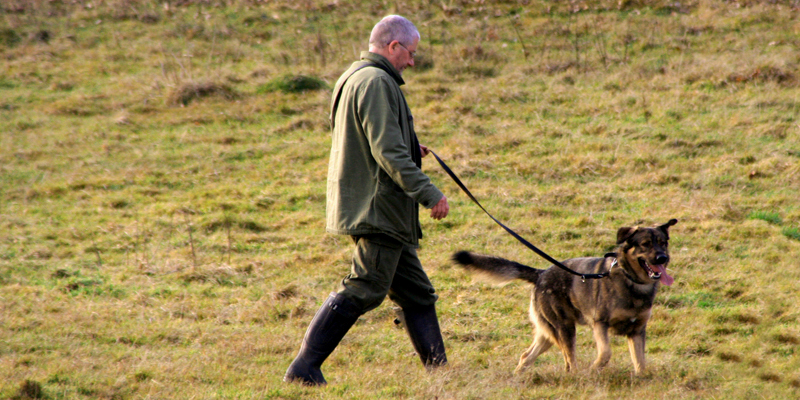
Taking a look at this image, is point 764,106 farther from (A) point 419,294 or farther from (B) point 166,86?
(B) point 166,86

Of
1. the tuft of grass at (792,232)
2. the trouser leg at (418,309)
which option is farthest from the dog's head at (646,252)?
the tuft of grass at (792,232)

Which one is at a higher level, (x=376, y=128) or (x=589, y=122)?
(x=376, y=128)

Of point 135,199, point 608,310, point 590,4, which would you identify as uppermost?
point 590,4

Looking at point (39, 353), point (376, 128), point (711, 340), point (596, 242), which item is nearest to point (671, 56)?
point (596, 242)

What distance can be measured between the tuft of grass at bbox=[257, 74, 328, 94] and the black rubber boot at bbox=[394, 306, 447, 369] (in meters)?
8.49

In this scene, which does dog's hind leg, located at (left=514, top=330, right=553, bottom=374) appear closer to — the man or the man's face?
the man

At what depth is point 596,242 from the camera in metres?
6.73

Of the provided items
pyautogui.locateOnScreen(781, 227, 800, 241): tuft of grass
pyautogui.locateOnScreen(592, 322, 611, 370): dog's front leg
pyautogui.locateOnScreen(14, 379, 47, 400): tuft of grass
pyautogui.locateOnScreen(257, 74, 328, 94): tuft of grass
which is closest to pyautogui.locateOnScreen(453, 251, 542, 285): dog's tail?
pyautogui.locateOnScreen(592, 322, 611, 370): dog's front leg

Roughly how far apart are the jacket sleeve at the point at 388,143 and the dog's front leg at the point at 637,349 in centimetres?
173

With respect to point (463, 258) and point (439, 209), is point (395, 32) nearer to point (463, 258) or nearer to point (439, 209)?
point (439, 209)

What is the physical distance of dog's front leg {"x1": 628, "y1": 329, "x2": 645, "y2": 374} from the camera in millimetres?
4277

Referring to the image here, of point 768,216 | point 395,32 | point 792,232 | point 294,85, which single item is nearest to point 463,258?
point 395,32

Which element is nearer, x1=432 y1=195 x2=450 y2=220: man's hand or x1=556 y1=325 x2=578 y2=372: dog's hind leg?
x1=432 y1=195 x2=450 y2=220: man's hand

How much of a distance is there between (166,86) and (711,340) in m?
10.5
